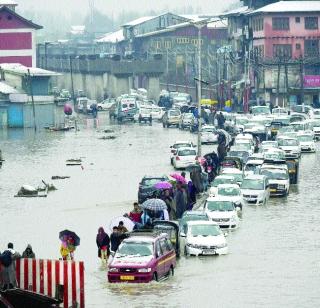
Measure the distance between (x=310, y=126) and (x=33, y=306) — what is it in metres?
62.3

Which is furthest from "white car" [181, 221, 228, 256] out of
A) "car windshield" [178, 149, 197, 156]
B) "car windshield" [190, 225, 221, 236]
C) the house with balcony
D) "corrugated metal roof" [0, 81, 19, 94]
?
the house with balcony

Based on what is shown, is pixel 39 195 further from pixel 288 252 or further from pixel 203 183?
pixel 288 252

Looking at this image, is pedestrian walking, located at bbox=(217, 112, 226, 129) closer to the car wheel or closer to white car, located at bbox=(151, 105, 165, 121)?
white car, located at bbox=(151, 105, 165, 121)

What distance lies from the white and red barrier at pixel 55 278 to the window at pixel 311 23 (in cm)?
9512

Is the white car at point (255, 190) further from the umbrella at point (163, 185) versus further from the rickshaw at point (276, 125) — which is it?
the rickshaw at point (276, 125)

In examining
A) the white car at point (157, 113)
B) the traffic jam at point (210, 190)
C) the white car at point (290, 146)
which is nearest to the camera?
the traffic jam at point (210, 190)

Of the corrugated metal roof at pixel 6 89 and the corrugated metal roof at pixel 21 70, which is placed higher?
the corrugated metal roof at pixel 21 70

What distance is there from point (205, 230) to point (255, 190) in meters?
13.5

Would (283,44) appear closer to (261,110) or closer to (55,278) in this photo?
(261,110)

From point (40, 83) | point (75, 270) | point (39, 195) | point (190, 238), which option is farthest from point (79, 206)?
point (40, 83)

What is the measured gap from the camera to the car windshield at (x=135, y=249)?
36625mm

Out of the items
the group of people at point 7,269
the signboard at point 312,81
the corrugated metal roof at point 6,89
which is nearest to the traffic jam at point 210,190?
the group of people at point 7,269

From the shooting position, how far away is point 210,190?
185 ft

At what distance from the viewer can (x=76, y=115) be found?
393 ft
